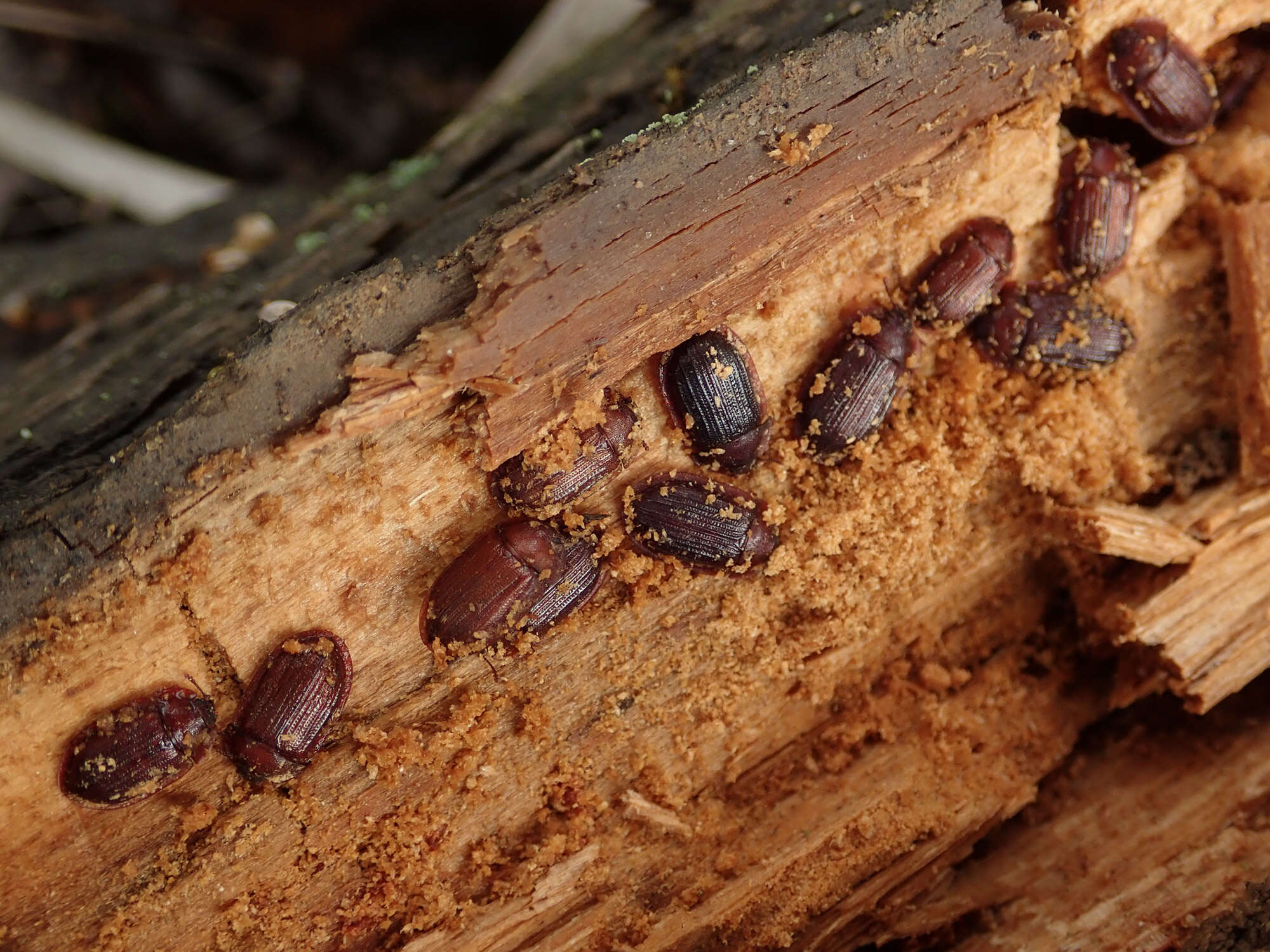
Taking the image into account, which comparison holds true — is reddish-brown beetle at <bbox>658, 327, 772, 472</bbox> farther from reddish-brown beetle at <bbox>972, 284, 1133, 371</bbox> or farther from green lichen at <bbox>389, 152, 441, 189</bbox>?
green lichen at <bbox>389, 152, 441, 189</bbox>

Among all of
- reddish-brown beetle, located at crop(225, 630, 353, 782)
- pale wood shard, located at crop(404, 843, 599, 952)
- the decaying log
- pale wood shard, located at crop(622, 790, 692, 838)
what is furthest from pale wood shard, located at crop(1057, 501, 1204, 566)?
reddish-brown beetle, located at crop(225, 630, 353, 782)

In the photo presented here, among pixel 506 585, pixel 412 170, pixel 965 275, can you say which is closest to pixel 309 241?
pixel 412 170

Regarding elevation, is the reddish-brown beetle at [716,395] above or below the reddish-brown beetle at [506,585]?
above

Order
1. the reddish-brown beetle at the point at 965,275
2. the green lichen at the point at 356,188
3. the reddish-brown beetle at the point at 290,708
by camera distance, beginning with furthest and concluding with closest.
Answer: the green lichen at the point at 356,188, the reddish-brown beetle at the point at 965,275, the reddish-brown beetle at the point at 290,708

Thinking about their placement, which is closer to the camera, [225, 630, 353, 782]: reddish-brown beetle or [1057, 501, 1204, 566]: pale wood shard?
[225, 630, 353, 782]: reddish-brown beetle

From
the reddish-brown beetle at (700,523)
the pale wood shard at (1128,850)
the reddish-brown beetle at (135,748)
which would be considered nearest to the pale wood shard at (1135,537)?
the pale wood shard at (1128,850)

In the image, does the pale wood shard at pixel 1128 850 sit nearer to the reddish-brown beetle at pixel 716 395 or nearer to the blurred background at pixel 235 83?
the reddish-brown beetle at pixel 716 395

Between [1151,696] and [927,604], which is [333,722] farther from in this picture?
[1151,696]
